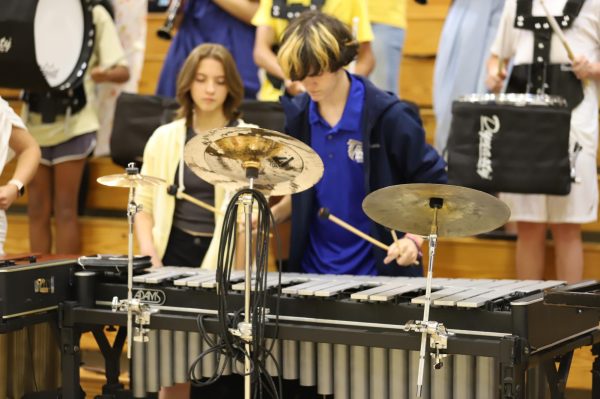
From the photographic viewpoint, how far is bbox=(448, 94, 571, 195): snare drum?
4.94 metres

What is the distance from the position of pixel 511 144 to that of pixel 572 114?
1.39 ft

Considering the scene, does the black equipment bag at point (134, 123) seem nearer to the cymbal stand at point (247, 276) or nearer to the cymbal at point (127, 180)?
the cymbal at point (127, 180)

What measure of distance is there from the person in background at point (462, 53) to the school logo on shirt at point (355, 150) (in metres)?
1.54

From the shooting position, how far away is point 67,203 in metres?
6.18

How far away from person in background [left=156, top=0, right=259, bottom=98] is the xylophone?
7.22 ft

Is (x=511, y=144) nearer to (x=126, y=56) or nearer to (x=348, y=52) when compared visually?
(x=348, y=52)

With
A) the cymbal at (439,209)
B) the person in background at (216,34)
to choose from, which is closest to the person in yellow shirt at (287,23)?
the person in background at (216,34)

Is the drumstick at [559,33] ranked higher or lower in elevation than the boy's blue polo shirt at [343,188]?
higher

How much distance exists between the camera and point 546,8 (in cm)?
516

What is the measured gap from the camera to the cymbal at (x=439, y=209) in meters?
3.30

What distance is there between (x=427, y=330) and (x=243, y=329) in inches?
23.7

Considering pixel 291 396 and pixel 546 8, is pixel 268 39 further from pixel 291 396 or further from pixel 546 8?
pixel 291 396

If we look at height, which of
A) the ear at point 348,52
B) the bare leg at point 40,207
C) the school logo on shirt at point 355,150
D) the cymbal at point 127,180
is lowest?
the bare leg at point 40,207

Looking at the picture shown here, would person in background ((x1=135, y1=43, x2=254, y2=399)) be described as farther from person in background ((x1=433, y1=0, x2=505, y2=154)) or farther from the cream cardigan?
person in background ((x1=433, y1=0, x2=505, y2=154))
